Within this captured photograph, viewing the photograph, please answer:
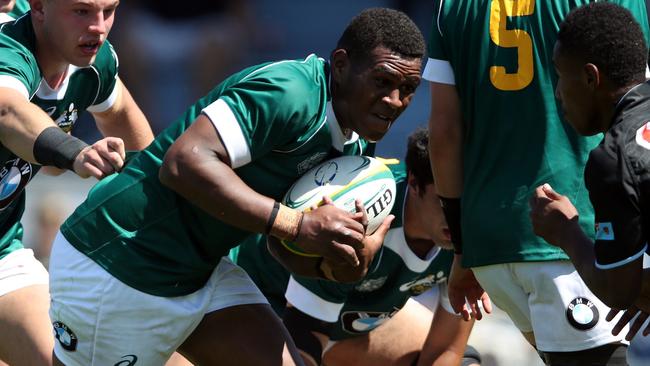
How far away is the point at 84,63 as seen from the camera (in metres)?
5.11

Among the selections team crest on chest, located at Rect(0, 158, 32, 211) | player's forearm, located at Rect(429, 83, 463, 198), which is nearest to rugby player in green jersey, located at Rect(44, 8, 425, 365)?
player's forearm, located at Rect(429, 83, 463, 198)

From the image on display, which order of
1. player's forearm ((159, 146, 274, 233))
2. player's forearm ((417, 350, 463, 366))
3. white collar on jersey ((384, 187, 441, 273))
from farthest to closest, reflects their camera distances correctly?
player's forearm ((417, 350, 463, 366)) → white collar on jersey ((384, 187, 441, 273)) → player's forearm ((159, 146, 274, 233))

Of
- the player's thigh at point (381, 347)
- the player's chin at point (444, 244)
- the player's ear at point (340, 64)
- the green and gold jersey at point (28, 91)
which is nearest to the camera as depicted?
the player's ear at point (340, 64)

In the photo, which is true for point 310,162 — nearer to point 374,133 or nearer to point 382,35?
point 374,133

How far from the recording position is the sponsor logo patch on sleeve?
11.3ft

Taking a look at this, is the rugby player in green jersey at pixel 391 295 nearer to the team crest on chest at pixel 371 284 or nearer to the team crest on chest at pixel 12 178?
the team crest on chest at pixel 371 284

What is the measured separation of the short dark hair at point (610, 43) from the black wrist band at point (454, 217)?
0.98m

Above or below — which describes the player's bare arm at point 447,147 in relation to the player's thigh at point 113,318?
above

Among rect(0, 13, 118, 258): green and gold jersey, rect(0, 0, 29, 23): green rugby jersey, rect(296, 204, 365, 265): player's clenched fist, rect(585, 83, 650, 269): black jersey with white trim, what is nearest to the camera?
rect(585, 83, 650, 269): black jersey with white trim

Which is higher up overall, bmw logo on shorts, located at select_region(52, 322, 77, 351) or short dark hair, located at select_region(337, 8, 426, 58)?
short dark hair, located at select_region(337, 8, 426, 58)

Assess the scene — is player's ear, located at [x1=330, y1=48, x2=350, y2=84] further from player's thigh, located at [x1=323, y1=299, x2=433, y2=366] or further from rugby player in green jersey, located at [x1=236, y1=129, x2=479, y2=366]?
player's thigh, located at [x1=323, y1=299, x2=433, y2=366]

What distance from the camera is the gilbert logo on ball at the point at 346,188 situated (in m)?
4.26

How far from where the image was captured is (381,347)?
6066mm

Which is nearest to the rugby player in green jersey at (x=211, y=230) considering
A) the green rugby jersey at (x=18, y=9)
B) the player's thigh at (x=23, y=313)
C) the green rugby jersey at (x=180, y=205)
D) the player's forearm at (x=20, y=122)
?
the green rugby jersey at (x=180, y=205)
